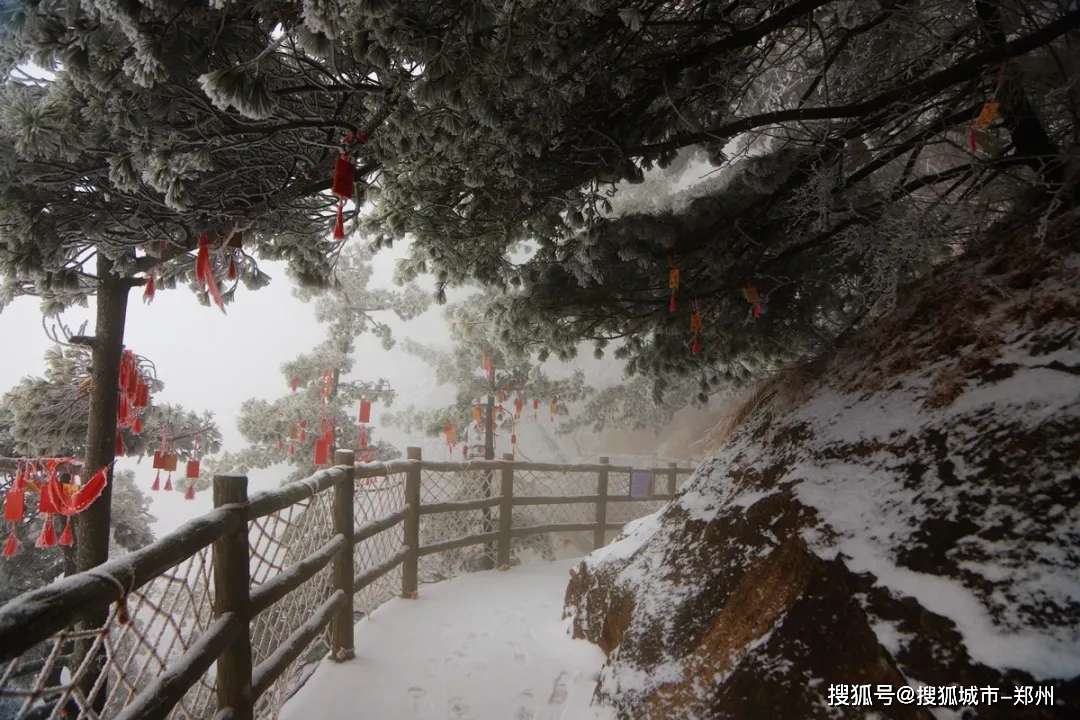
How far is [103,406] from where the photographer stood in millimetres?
4223

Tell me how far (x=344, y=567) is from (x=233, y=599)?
1.41 m

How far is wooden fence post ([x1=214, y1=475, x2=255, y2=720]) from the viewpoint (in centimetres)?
213

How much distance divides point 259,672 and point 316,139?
2722 millimetres

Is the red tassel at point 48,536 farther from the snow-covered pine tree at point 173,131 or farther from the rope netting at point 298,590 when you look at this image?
the rope netting at point 298,590

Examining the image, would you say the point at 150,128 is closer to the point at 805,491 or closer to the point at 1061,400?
the point at 805,491

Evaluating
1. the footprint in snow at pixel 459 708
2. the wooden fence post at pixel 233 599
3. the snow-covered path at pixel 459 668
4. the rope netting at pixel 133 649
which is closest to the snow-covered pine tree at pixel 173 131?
the wooden fence post at pixel 233 599

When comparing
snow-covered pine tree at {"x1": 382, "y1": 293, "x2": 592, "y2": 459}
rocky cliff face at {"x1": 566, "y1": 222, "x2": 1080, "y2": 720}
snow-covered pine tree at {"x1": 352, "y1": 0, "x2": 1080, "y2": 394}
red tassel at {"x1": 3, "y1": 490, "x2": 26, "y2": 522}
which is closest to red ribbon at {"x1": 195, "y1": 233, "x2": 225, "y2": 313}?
snow-covered pine tree at {"x1": 352, "y1": 0, "x2": 1080, "y2": 394}

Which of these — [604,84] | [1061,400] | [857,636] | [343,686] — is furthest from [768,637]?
[604,84]

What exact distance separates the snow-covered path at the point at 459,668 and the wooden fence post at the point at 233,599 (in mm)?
742

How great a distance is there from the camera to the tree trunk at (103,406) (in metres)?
4.04

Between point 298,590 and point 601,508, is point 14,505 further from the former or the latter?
point 601,508

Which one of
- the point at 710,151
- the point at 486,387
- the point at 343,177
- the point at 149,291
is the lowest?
the point at 486,387

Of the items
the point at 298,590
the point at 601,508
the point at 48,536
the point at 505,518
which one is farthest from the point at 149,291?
the point at 601,508

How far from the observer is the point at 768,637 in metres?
2.19
